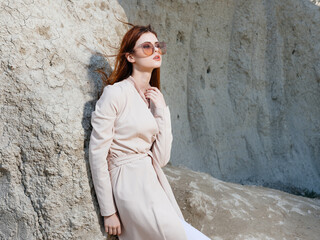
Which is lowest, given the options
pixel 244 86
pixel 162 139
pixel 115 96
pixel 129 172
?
pixel 129 172

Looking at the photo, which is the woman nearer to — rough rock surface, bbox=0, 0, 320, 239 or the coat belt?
the coat belt

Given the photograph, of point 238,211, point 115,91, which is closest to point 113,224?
point 115,91

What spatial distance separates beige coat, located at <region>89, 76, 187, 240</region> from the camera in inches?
66.8

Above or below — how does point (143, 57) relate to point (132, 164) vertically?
above

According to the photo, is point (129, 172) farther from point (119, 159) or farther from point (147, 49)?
point (147, 49)

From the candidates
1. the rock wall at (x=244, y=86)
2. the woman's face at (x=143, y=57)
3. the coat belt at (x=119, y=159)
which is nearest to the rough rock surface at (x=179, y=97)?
the rock wall at (x=244, y=86)

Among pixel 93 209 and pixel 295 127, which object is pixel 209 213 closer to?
pixel 93 209

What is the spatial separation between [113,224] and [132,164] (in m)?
0.27

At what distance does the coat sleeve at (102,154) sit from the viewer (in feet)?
5.66

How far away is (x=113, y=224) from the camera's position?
1.75 meters

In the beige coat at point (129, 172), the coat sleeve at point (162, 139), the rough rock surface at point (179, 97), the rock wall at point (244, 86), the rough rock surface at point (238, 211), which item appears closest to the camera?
the beige coat at point (129, 172)

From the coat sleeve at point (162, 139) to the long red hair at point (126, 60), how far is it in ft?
0.72

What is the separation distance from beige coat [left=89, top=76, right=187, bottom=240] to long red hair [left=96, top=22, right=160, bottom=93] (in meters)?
0.18

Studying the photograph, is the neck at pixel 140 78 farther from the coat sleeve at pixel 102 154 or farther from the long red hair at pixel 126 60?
the coat sleeve at pixel 102 154
